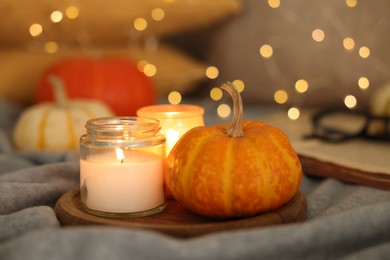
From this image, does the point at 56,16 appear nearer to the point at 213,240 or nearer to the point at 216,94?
the point at 216,94

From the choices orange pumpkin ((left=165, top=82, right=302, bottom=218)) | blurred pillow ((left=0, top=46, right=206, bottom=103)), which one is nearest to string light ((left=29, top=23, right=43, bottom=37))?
blurred pillow ((left=0, top=46, right=206, bottom=103))

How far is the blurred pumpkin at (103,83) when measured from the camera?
129 centimetres

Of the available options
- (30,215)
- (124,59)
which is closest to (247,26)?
(124,59)

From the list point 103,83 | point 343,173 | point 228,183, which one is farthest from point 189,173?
point 103,83

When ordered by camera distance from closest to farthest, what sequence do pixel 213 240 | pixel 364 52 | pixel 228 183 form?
pixel 213 240 < pixel 228 183 < pixel 364 52

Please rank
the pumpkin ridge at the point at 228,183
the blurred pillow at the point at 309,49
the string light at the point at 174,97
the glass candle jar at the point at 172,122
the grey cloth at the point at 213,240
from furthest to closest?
1. the string light at the point at 174,97
2. the blurred pillow at the point at 309,49
3. the glass candle jar at the point at 172,122
4. the pumpkin ridge at the point at 228,183
5. the grey cloth at the point at 213,240

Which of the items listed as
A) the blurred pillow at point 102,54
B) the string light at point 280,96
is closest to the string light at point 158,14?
the blurred pillow at point 102,54

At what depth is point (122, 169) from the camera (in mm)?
595

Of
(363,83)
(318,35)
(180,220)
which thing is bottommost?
(180,220)

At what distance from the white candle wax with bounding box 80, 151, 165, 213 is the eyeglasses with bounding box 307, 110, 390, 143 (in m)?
0.48

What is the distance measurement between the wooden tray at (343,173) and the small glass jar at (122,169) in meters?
0.28

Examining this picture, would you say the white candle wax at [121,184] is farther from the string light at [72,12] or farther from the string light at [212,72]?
the string light at [212,72]

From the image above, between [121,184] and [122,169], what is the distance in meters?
0.02

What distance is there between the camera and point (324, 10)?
50.7 inches
